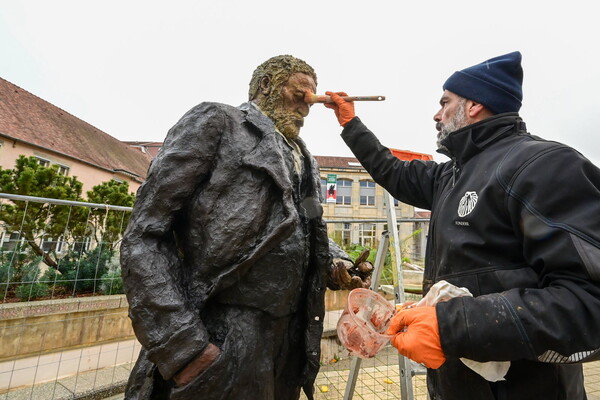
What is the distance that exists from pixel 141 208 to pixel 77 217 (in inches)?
275

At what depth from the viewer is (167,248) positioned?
1.49 m

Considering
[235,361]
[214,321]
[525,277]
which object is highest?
[525,277]

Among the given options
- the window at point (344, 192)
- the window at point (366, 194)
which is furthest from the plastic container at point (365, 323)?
the window at point (366, 194)

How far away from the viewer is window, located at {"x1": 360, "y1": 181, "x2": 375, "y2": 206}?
Result: 31.4 meters

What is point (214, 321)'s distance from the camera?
1.53 m

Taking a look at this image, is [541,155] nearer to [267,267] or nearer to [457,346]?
[457,346]

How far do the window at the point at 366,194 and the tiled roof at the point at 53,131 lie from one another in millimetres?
18613

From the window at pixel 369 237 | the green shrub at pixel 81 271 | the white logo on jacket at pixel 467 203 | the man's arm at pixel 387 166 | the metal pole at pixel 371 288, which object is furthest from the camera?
the window at pixel 369 237

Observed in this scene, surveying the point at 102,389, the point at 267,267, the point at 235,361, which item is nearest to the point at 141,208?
the point at 267,267

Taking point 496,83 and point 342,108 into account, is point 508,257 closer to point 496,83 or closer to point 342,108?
point 496,83

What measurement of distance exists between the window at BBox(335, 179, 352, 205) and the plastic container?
29.6 m

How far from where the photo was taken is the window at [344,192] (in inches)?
1226

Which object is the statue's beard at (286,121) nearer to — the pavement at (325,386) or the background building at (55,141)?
the pavement at (325,386)

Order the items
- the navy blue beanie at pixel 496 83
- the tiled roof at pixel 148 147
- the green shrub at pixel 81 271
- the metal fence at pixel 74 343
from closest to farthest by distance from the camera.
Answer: the navy blue beanie at pixel 496 83 → the metal fence at pixel 74 343 → the green shrub at pixel 81 271 → the tiled roof at pixel 148 147
